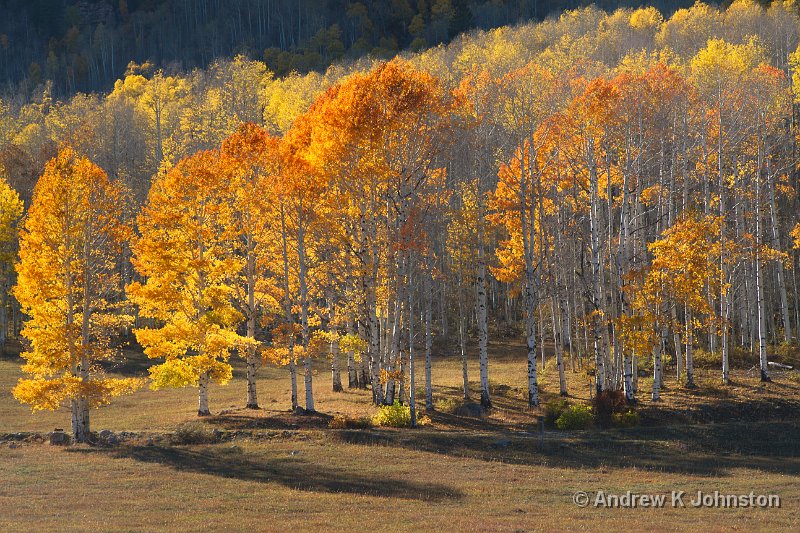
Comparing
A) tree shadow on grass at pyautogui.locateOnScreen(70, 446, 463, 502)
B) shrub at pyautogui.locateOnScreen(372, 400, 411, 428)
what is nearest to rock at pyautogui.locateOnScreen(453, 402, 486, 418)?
shrub at pyautogui.locateOnScreen(372, 400, 411, 428)

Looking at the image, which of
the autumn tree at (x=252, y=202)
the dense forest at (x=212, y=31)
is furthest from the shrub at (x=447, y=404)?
the dense forest at (x=212, y=31)

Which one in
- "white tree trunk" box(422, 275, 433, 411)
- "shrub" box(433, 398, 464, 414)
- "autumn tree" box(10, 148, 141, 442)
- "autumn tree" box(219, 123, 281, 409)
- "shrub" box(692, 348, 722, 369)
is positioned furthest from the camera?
"shrub" box(692, 348, 722, 369)

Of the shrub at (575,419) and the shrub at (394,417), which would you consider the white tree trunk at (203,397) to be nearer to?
the shrub at (394,417)

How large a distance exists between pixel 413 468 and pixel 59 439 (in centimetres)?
1393

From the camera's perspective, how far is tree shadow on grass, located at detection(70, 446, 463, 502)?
2241 centimetres

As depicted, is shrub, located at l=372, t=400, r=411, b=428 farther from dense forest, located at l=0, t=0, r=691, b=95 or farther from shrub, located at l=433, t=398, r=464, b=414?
dense forest, located at l=0, t=0, r=691, b=95

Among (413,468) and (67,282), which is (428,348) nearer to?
(413,468)

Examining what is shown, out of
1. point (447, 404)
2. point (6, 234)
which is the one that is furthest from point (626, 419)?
point (6, 234)

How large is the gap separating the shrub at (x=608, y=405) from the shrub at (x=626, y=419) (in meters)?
0.28

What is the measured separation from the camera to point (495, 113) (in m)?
37.4

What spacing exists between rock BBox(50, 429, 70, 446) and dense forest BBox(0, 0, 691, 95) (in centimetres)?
10136

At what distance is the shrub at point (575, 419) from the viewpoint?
30.2 m

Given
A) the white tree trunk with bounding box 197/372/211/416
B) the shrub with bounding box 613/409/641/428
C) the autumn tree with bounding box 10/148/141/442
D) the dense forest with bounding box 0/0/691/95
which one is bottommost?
the shrub with bounding box 613/409/641/428

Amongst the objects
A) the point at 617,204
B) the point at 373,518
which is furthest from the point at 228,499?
the point at 617,204
